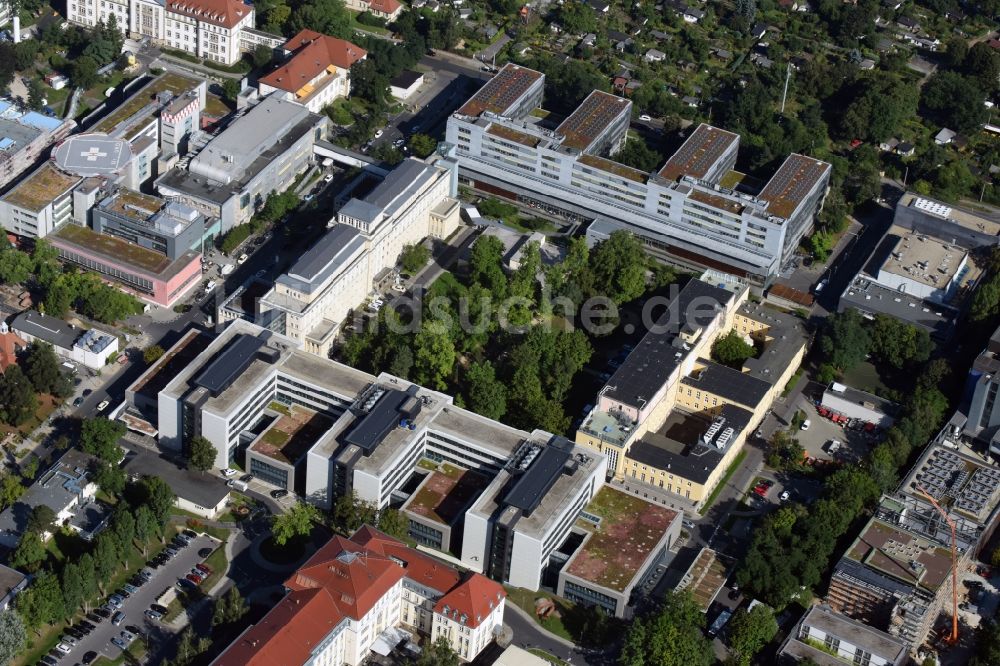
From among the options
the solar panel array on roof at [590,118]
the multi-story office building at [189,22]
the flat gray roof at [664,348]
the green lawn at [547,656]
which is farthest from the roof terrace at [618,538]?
the multi-story office building at [189,22]

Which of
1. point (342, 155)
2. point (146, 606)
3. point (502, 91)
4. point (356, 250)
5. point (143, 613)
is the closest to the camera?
point (143, 613)

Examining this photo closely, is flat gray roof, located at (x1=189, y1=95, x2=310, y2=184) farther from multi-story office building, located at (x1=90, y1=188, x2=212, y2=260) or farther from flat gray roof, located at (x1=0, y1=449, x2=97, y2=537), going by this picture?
flat gray roof, located at (x1=0, y1=449, x2=97, y2=537)

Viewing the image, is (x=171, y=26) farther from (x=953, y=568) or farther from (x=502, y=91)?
(x=953, y=568)

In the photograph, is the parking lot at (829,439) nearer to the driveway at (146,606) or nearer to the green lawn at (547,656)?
the green lawn at (547,656)

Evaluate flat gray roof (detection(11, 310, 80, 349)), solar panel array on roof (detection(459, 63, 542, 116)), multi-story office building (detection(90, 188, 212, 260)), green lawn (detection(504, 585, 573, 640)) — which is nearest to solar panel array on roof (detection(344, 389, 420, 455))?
green lawn (detection(504, 585, 573, 640))

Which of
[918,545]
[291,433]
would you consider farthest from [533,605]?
[918,545]
